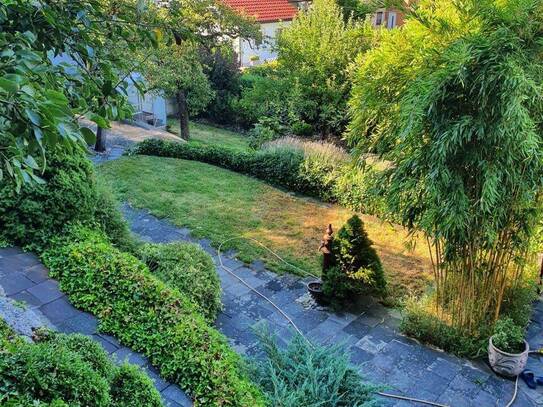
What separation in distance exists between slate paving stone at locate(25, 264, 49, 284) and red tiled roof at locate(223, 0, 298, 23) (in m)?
16.6

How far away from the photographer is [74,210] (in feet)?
14.8

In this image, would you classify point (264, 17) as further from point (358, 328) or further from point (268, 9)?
point (358, 328)

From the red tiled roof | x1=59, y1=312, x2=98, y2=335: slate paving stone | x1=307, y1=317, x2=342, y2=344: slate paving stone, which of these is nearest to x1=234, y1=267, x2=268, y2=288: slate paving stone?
x1=307, y1=317, x2=342, y2=344: slate paving stone

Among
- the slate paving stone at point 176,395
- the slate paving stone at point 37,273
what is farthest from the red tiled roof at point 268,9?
the slate paving stone at point 176,395

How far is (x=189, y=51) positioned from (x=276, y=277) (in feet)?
24.9

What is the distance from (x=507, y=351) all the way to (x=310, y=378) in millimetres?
2031

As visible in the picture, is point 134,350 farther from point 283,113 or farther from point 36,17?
point 283,113

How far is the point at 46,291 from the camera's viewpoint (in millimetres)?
3898

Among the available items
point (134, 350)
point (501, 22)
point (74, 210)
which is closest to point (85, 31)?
point (134, 350)

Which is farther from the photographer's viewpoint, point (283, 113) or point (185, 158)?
point (283, 113)

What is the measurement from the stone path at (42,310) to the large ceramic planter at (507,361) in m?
2.77

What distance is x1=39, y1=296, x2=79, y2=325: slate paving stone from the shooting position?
11.9ft

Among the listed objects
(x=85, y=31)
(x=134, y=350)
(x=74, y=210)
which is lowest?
(x=134, y=350)

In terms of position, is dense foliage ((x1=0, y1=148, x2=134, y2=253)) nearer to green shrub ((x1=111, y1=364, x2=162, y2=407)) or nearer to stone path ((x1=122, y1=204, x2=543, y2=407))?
stone path ((x1=122, y1=204, x2=543, y2=407))
